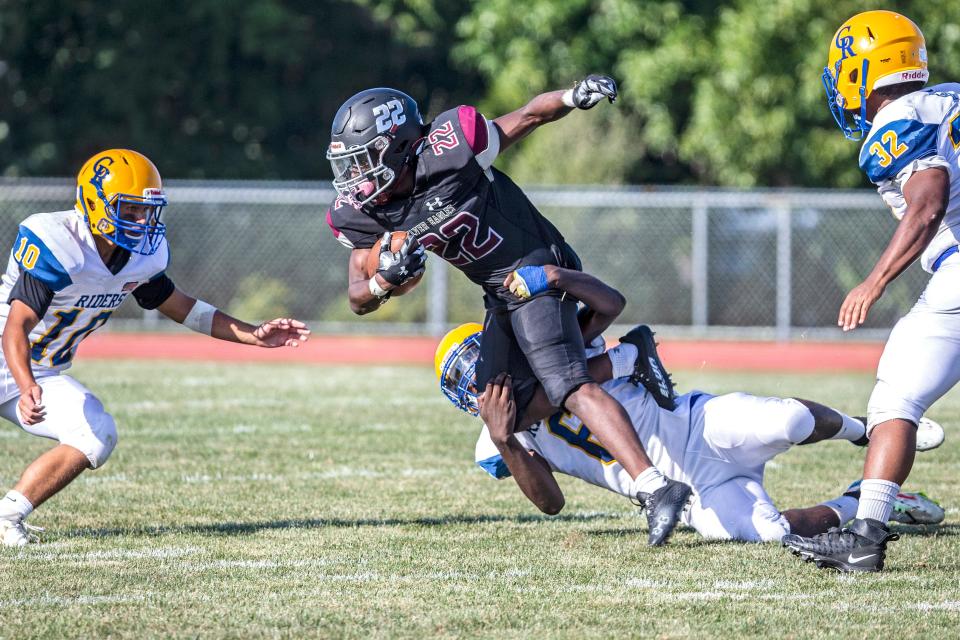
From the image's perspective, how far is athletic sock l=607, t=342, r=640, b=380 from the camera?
5109mm

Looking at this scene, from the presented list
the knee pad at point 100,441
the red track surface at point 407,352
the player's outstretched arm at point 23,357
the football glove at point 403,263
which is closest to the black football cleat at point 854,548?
the football glove at point 403,263

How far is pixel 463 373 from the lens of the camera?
5219mm

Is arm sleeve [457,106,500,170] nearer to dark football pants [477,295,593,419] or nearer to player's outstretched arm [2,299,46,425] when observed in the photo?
dark football pants [477,295,593,419]

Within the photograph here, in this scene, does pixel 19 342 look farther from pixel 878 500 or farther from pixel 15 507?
pixel 878 500

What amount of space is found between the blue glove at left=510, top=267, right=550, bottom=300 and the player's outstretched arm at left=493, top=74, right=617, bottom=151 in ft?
2.03

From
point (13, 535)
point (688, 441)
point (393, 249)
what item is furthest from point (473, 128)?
point (13, 535)

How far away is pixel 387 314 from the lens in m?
16.1

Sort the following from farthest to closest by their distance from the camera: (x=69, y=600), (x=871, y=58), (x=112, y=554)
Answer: (x=112, y=554)
(x=871, y=58)
(x=69, y=600)

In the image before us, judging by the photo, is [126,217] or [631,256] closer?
[126,217]

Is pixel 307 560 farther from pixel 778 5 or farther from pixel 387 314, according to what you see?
pixel 778 5

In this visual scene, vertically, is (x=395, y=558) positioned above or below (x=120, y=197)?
below

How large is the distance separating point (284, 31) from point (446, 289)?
19.3 feet

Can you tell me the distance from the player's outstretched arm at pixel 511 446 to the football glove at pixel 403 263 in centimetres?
51

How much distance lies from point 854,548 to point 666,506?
652mm
